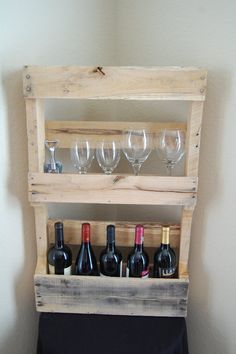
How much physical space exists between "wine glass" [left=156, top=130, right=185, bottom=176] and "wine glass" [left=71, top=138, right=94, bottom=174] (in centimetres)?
23

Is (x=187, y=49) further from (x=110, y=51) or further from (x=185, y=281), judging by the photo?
(x=185, y=281)

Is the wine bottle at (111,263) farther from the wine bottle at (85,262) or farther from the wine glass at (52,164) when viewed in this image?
the wine glass at (52,164)

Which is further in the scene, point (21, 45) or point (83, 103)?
point (83, 103)

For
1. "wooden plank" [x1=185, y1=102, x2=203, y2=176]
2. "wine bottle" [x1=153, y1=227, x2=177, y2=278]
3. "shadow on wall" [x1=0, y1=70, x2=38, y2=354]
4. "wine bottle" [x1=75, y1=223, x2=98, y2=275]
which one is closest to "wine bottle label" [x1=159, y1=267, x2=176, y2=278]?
"wine bottle" [x1=153, y1=227, x2=177, y2=278]

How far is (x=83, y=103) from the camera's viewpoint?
1111mm

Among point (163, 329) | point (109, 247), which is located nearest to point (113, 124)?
point (109, 247)

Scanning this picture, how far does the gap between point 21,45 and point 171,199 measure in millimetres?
674

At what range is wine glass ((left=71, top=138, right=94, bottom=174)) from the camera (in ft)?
3.17

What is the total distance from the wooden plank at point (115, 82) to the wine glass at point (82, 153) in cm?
16

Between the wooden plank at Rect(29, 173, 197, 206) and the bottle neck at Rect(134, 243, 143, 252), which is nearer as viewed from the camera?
the wooden plank at Rect(29, 173, 197, 206)

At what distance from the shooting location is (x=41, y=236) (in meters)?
1.04

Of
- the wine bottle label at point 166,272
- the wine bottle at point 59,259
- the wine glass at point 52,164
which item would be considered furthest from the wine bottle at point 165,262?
the wine glass at point 52,164

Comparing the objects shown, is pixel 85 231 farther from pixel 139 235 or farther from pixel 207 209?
pixel 207 209

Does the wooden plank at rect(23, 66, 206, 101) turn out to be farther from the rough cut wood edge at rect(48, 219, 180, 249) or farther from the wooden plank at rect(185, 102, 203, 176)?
the rough cut wood edge at rect(48, 219, 180, 249)
